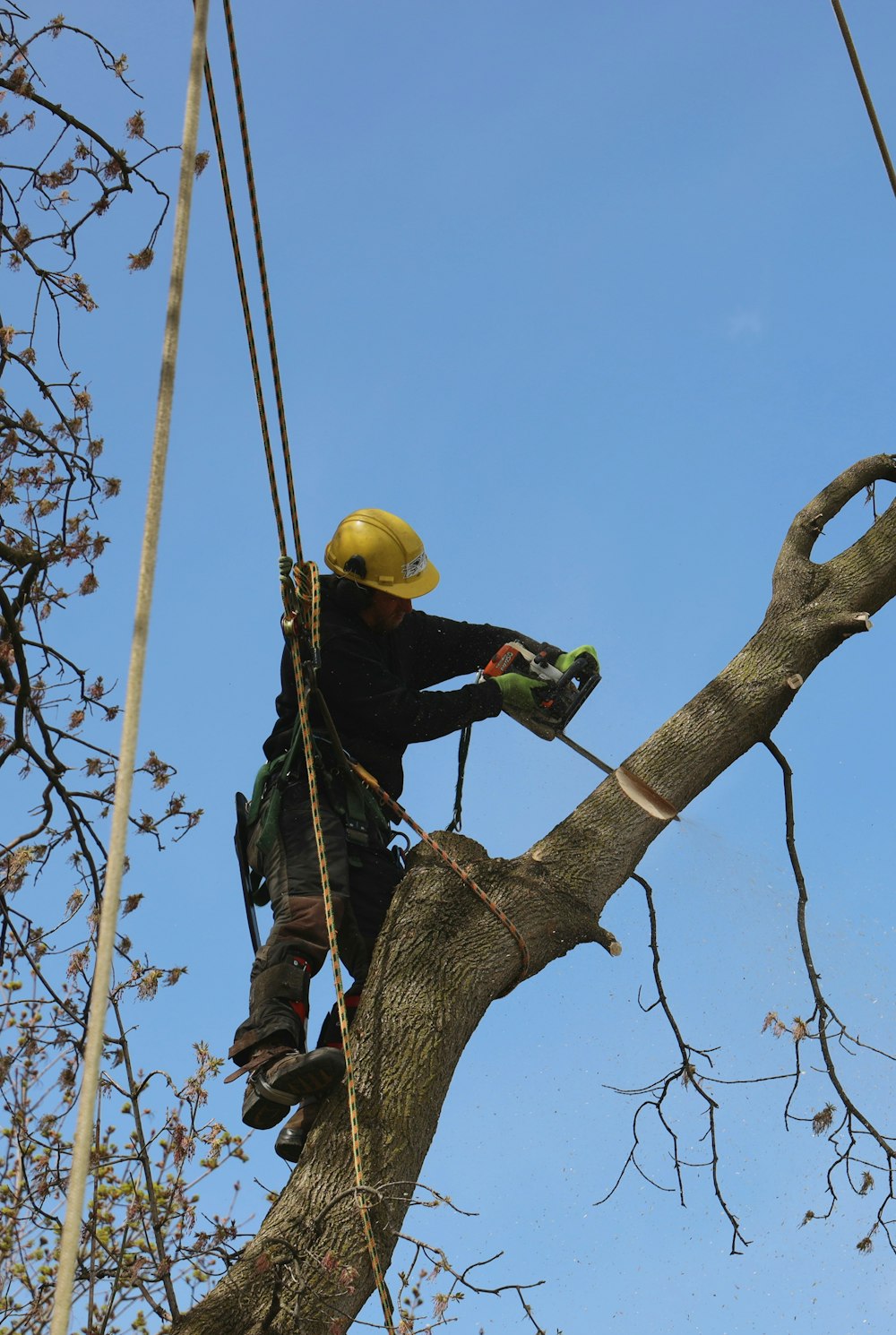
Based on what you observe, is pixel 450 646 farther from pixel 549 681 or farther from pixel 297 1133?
pixel 297 1133

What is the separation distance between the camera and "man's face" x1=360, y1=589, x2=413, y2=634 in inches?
164

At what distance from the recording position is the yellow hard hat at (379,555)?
4.08m

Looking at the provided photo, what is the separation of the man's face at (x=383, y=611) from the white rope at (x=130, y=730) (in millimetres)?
1943

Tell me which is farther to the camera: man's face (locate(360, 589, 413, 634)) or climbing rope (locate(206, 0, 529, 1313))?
man's face (locate(360, 589, 413, 634))

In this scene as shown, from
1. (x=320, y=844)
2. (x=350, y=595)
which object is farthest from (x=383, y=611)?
(x=320, y=844)

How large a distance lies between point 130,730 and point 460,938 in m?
1.60

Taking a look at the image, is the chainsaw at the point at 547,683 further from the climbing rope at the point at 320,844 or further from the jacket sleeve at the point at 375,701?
the climbing rope at the point at 320,844

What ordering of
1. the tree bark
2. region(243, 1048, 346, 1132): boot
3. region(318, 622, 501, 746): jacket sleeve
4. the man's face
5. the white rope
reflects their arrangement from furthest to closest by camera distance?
the man's face → region(318, 622, 501, 746): jacket sleeve → region(243, 1048, 346, 1132): boot → the tree bark → the white rope

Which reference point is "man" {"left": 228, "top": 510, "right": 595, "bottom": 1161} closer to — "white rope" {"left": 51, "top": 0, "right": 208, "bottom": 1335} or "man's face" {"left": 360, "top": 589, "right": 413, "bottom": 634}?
"man's face" {"left": 360, "top": 589, "right": 413, "bottom": 634}

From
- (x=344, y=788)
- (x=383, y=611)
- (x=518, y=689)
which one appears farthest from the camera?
(x=518, y=689)

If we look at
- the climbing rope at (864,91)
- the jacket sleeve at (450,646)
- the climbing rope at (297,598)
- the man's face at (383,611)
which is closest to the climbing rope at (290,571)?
the climbing rope at (297,598)

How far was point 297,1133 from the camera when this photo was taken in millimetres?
3236

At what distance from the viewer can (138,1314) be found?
5.92 metres

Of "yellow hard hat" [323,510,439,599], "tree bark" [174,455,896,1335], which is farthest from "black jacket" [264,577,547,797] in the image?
"tree bark" [174,455,896,1335]
